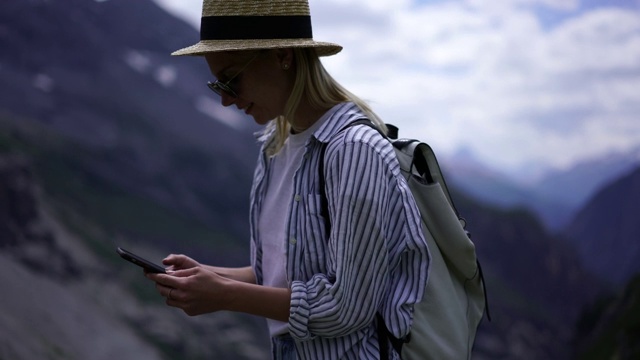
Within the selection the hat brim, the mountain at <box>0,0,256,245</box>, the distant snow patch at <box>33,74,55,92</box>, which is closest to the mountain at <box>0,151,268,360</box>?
the mountain at <box>0,0,256,245</box>

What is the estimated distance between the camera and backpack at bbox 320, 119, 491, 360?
3910mm

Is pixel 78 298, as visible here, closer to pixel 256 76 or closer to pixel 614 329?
pixel 614 329

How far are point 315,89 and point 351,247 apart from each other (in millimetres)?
825

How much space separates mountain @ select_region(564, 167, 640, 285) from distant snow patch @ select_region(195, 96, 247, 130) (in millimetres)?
40545

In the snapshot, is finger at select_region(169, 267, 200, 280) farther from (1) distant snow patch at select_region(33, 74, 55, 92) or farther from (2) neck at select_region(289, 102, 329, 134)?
(1) distant snow patch at select_region(33, 74, 55, 92)

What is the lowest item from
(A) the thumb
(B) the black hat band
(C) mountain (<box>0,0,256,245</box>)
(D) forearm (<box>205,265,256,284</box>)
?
(C) mountain (<box>0,0,256,245</box>)

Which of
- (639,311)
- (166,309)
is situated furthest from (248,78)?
(166,309)

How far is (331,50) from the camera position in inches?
168

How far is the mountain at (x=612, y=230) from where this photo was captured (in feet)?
213

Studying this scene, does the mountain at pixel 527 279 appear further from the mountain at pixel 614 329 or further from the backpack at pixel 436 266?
the backpack at pixel 436 266

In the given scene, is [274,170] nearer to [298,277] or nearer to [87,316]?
[298,277]

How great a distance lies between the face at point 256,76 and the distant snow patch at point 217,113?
10063cm

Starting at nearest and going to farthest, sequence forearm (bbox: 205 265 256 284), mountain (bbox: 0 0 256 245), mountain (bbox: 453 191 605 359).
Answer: forearm (bbox: 205 265 256 284) → mountain (bbox: 0 0 256 245) → mountain (bbox: 453 191 605 359)

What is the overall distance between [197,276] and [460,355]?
1.22 metres
